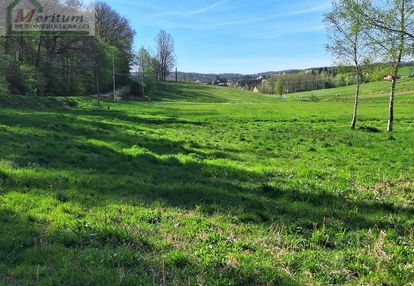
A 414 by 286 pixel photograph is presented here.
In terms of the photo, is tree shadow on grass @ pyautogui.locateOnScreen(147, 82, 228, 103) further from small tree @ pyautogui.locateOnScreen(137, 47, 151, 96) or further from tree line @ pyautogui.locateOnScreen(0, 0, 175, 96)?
tree line @ pyautogui.locateOnScreen(0, 0, 175, 96)

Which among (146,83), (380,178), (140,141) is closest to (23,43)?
(146,83)

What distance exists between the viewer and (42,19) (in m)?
65.2

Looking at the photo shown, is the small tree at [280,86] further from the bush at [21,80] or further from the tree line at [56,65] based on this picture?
the bush at [21,80]

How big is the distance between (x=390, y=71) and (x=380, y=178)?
62.9 ft

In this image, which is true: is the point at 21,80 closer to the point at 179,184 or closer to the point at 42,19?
the point at 42,19

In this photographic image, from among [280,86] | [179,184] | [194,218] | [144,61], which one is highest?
[144,61]

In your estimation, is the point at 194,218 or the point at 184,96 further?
the point at 184,96

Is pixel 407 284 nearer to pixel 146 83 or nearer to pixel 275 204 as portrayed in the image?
pixel 275 204

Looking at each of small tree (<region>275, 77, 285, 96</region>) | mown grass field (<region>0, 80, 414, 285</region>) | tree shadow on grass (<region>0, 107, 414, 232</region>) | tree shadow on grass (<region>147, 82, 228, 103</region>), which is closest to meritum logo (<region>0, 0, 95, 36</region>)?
tree shadow on grass (<region>147, 82, 228, 103</region>)

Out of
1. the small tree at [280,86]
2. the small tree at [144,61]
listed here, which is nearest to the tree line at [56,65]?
the small tree at [144,61]

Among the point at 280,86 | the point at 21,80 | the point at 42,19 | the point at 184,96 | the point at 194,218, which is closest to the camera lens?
the point at 194,218

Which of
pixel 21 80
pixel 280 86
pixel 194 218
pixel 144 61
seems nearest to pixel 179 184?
pixel 194 218

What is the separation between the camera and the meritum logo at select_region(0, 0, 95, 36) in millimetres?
60688

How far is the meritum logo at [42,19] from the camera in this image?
6069 centimetres
